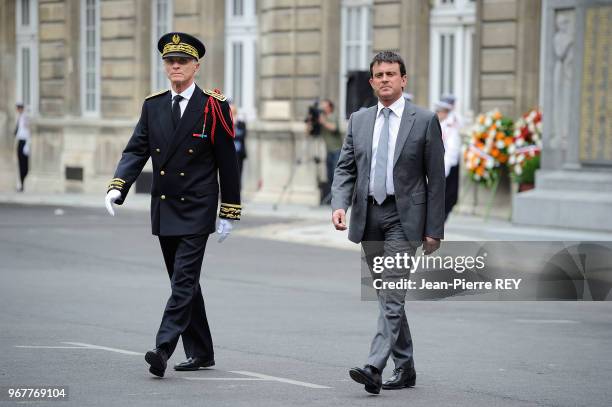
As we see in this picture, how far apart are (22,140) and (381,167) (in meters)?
24.4

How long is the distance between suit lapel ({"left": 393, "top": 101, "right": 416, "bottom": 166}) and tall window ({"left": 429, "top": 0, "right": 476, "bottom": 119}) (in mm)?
15826

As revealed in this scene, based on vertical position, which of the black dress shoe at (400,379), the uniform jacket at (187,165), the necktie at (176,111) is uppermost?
the necktie at (176,111)

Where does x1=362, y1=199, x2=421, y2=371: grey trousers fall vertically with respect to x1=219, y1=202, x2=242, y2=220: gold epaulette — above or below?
below

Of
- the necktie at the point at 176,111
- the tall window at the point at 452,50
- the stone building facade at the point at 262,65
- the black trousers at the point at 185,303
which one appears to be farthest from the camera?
the tall window at the point at 452,50

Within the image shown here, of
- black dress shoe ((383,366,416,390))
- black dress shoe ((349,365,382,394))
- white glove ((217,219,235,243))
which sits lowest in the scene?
black dress shoe ((383,366,416,390))

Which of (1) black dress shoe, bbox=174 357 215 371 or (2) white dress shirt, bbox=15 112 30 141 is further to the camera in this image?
(2) white dress shirt, bbox=15 112 30 141

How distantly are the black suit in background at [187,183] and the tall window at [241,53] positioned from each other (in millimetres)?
19741

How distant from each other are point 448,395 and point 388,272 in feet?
2.46

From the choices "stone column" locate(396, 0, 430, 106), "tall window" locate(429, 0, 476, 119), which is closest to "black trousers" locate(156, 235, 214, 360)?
"tall window" locate(429, 0, 476, 119)

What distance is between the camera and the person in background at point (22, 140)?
31.8 m

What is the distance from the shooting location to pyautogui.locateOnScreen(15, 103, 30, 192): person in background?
31.8 meters

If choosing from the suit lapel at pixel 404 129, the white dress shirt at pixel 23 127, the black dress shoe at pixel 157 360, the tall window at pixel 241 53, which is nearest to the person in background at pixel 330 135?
the tall window at pixel 241 53

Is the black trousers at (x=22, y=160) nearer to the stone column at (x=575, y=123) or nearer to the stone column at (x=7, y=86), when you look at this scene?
the stone column at (x=7, y=86)

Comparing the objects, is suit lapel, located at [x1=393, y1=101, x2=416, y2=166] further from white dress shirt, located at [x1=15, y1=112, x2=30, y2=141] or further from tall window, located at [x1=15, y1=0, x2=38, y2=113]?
tall window, located at [x1=15, y1=0, x2=38, y2=113]
